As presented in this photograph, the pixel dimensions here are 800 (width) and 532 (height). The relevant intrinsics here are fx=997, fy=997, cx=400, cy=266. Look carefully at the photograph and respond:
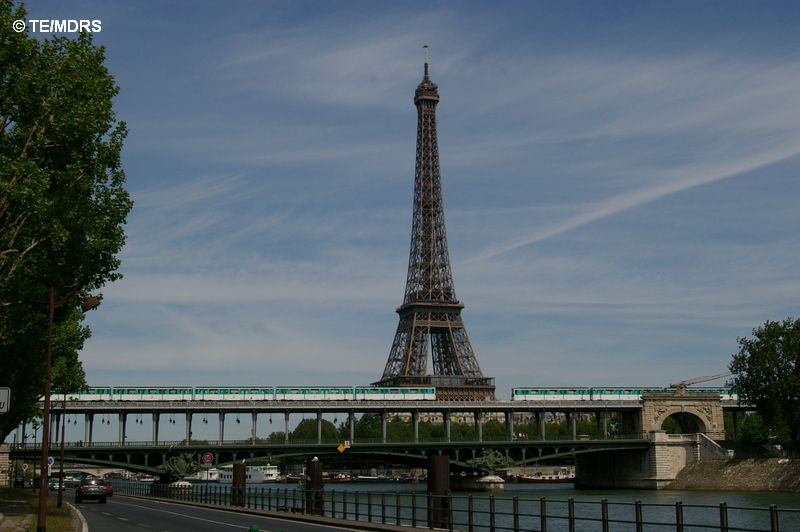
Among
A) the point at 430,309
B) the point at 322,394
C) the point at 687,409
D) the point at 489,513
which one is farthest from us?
the point at 430,309

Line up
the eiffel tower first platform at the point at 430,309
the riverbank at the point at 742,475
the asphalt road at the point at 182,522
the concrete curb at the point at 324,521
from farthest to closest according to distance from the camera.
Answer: the eiffel tower first platform at the point at 430,309 < the riverbank at the point at 742,475 < the asphalt road at the point at 182,522 < the concrete curb at the point at 324,521

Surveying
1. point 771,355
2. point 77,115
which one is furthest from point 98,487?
point 771,355

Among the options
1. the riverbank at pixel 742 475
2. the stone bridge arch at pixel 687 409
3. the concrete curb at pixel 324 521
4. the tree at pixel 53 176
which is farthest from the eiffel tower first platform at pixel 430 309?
the tree at pixel 53 176

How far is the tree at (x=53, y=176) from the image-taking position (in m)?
40.3

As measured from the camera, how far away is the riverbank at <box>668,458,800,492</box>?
114 meters

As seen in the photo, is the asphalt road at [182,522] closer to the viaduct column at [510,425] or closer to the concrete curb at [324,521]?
the concrete curb at [324,521]

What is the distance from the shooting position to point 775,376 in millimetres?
128500

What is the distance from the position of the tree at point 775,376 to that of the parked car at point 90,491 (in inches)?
3389

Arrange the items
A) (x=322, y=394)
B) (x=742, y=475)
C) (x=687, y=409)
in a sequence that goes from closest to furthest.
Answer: (x=742, y=475) → (x=322, y=394) → (x=687, y=409)

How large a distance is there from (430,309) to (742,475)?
244 ft

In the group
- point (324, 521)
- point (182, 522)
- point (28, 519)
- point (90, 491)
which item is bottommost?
point (90, 491)

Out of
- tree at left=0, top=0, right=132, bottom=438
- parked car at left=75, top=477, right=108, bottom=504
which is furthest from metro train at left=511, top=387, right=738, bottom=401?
tree at left=0, top=0, right=132, bottom=438

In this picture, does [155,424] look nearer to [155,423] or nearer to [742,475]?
[155,423]

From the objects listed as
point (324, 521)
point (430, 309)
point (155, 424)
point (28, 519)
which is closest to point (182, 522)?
point (28, 519)
